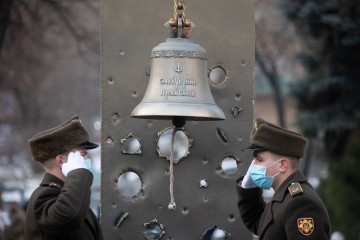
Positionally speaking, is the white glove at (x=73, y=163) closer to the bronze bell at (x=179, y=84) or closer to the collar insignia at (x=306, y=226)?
the bronze bell at (x=179, y=84)

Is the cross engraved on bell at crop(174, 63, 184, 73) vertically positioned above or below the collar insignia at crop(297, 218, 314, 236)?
above

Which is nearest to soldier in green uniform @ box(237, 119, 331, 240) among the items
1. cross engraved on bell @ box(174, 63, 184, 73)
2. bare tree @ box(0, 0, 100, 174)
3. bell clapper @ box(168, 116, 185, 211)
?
bell clapper @ box(168, 116, 185, 211)

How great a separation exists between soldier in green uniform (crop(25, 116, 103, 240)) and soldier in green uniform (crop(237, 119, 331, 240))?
113cm

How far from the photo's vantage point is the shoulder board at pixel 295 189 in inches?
270

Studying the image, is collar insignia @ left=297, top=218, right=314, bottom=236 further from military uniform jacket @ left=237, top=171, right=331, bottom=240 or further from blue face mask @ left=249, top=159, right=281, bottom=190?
blue face mask @ left=249, top=159, right=281, bottom=190

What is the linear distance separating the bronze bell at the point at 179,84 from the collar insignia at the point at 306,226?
42.8 inches

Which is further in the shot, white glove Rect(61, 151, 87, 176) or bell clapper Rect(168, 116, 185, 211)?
bell clapper Rect(168, 116, 185, 211)

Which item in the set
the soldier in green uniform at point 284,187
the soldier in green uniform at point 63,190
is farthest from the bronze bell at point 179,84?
the soldier in green uniform at point 63,190

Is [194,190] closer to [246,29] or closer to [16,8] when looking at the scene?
[246,29]

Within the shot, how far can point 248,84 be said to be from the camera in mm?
8055

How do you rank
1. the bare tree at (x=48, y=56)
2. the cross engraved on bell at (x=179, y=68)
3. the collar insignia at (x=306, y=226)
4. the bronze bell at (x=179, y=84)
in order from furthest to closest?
the bare tree at (x=48, y=56)
the cross engraved on bell at (x=179, y=68)
the bronze bell at (x=179, y=84)
the collar insignia at (x=306, y=226)

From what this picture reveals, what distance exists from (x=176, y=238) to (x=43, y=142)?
144cm

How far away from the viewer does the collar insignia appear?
6648mm

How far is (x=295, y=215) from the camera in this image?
6.78 m
